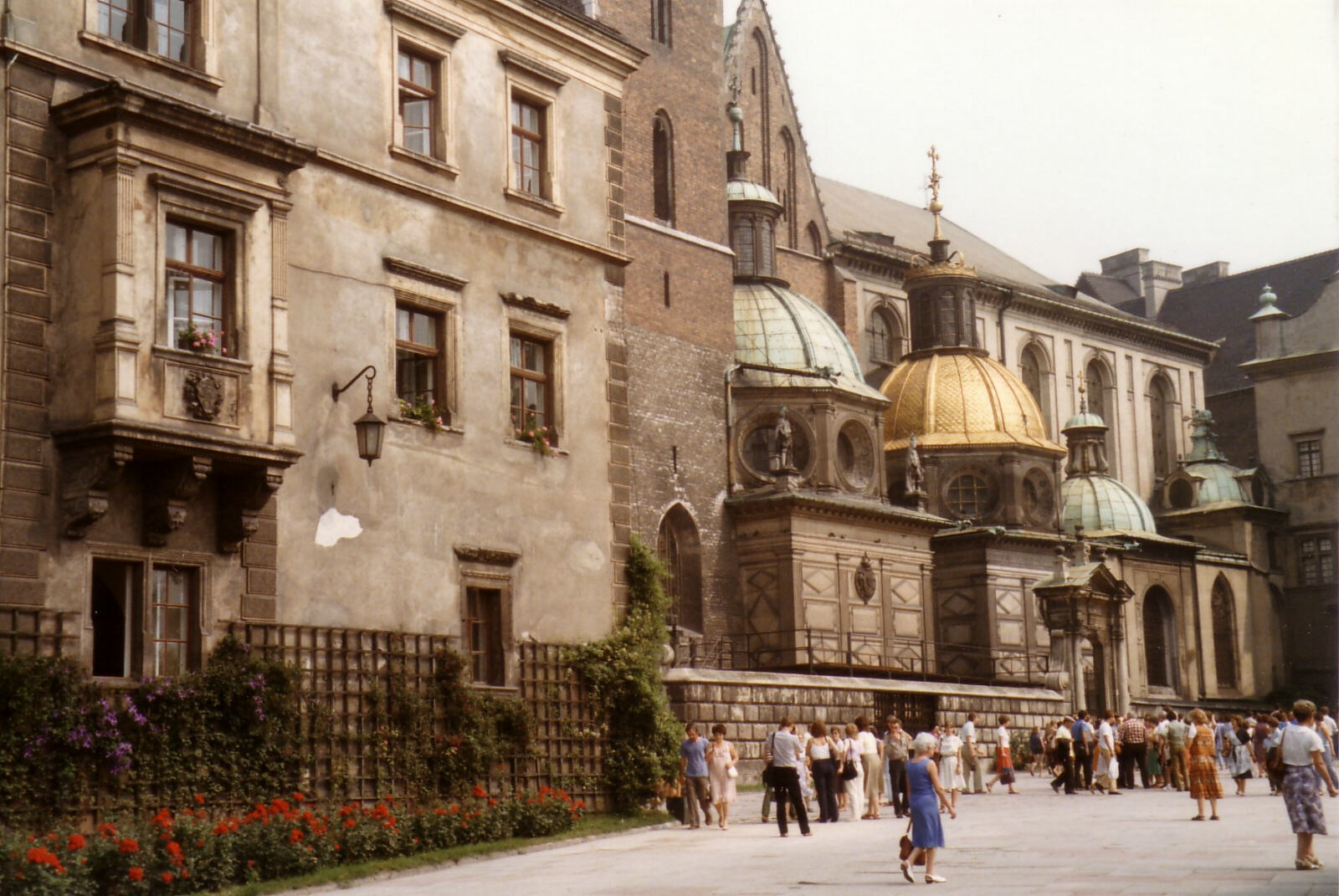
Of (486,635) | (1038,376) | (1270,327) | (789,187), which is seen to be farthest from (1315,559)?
(486,635)

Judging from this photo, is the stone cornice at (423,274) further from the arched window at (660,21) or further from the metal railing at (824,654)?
the arched window at (660,21)

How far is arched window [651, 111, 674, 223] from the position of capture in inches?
1880

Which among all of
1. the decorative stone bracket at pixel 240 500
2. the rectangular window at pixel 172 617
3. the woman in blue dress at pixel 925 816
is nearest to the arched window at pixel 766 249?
the decorative stone bracket at pixel 240 500

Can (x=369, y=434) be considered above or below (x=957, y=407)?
below

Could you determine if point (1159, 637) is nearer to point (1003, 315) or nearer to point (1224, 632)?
point (1224, 632)

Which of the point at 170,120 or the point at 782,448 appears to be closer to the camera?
the point at 170,120

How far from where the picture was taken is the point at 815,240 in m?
62.9

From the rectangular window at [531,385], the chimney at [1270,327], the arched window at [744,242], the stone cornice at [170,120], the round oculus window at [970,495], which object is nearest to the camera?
the stone cornice at [170,120]

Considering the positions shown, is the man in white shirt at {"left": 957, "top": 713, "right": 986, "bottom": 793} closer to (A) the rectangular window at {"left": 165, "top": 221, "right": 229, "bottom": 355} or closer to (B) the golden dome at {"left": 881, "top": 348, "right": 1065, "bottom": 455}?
(B) the golden dome at {"left": 881, "top": 348, "right": 1065, "bottom": 455}

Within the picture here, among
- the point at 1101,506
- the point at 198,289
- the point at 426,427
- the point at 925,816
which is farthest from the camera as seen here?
the point at 1101,506

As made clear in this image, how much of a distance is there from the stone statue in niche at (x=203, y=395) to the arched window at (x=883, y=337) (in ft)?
149

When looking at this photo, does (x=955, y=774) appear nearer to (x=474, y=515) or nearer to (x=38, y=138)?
(x=474, y=515)

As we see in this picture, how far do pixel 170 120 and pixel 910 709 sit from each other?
25.3 m

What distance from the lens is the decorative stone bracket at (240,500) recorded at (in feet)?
76.0
